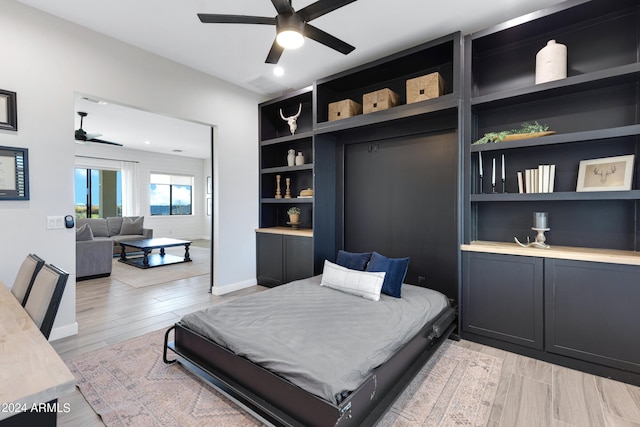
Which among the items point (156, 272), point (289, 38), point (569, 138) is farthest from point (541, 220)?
point (156, 272)

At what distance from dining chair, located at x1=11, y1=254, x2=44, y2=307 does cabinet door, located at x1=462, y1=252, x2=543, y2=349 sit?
10.4 feet

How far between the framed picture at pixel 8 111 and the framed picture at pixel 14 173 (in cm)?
20

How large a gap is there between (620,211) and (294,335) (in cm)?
279

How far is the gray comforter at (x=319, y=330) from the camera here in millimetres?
1645

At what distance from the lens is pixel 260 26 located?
2969mm

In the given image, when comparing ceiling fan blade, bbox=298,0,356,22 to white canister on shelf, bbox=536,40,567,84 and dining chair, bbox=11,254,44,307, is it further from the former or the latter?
dining chair, bbox=11,254,44,307

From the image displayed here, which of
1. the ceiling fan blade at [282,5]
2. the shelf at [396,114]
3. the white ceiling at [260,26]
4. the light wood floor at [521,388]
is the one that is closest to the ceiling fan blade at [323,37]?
the ceiling fan blade at [282,5]

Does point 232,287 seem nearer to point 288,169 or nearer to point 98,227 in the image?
point 288,169

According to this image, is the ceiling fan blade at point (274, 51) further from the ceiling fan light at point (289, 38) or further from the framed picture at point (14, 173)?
the framed picture at point (14, 173)

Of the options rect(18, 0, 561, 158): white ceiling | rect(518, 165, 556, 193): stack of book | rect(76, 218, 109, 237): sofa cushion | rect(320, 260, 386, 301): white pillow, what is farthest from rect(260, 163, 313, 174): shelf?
rect(76, 218, 109, 237): sofa cushion

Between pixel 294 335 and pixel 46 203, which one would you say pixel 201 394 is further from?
pixel 46 203

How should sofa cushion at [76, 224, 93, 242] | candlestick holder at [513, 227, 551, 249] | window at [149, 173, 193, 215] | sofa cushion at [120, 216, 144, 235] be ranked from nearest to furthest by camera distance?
1. candlestick holder at [513, 227, 551, 249]
2. sofa cushion at [76, 224, 93, 242]
3. sofa cushion at [120, 216, 144, 235]
4. window at [149, 173, 193, 215]

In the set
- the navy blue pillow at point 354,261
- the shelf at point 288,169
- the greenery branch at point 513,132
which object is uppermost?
the greenery branch at point 513,132

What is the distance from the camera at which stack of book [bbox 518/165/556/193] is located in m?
2.60
